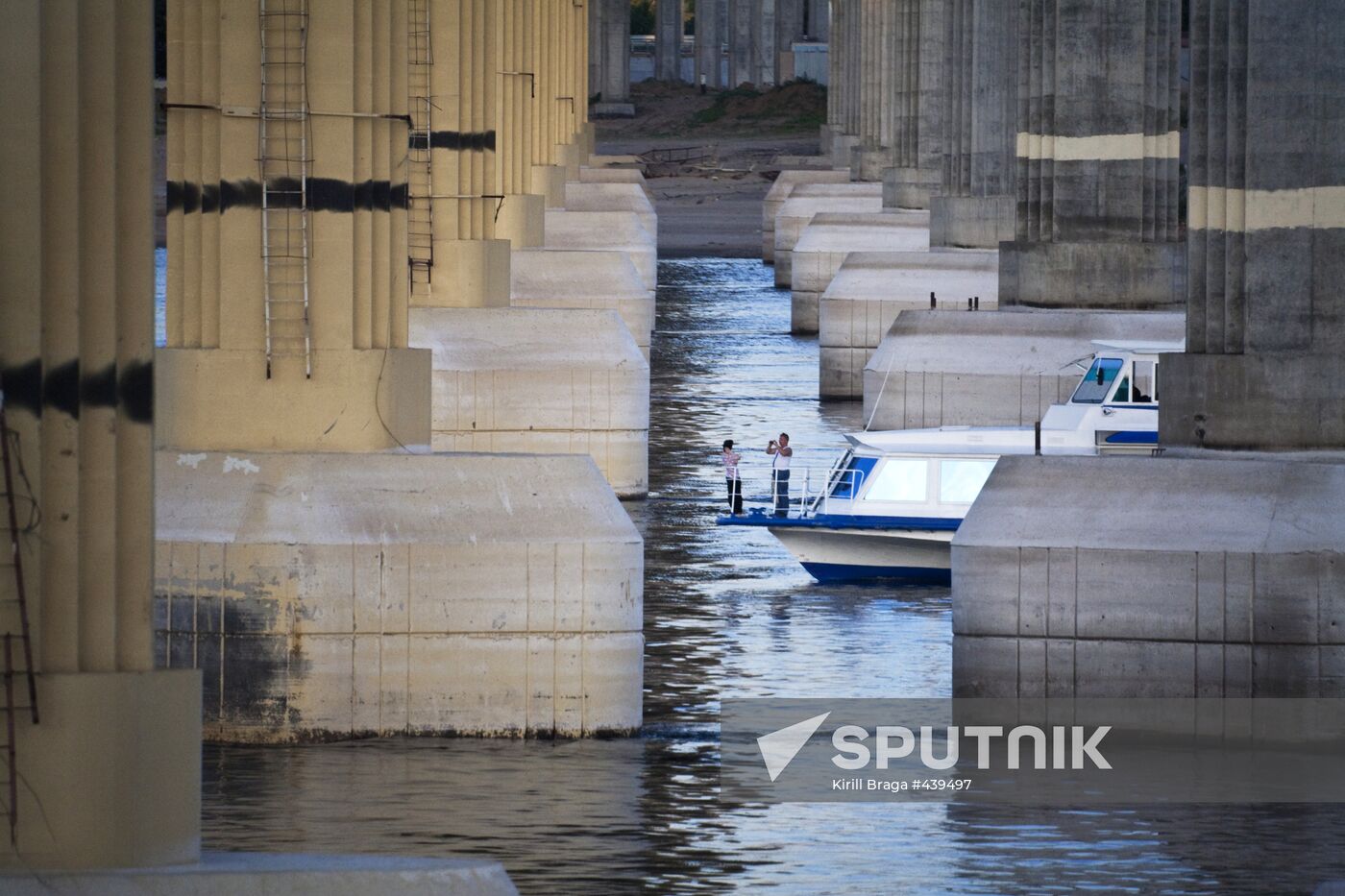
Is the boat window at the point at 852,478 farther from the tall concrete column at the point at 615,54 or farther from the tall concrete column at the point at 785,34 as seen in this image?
the tall concrete column at the point at 785,34

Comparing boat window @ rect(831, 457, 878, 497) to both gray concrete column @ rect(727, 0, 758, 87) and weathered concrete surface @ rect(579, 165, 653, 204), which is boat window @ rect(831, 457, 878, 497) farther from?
gray concrete column @ rect(727, 0, 758, 87)

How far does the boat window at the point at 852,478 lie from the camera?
32719 millimetres

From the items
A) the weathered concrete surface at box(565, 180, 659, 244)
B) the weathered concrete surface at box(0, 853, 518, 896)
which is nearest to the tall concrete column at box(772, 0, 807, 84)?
the weathered concrete surface at box(565, 180, 659, 244)

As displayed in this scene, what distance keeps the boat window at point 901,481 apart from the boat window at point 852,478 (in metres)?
0.15

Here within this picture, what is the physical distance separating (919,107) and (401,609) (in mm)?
61457

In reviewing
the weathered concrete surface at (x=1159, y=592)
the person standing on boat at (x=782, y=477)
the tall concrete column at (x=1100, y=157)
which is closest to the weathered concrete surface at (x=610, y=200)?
the tall concrete column at (x=1100, y=157)

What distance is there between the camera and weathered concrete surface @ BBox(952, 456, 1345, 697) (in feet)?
70.4

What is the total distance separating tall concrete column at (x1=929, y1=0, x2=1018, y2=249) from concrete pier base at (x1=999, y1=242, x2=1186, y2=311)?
13.8m

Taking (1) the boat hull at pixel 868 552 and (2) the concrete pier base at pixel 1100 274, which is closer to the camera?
(1) the boat hull at pixel 868 552

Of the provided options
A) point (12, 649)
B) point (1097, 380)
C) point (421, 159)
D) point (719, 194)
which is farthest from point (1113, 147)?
point (719, 194)

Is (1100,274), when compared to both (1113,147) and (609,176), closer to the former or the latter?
(1113,147)

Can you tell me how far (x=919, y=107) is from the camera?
80.8 metres

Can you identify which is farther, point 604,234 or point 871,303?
point 604,234

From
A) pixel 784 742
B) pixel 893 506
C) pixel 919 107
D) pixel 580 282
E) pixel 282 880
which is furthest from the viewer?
pixel 919 107
